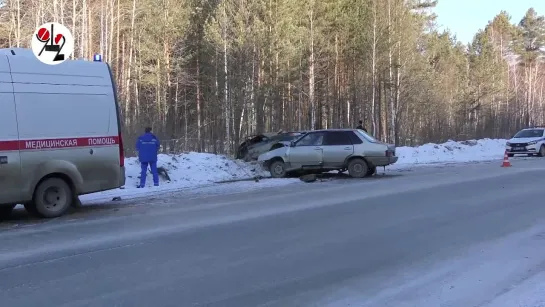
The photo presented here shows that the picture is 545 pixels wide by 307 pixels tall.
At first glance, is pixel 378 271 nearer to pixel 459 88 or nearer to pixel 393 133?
pixel 393 133

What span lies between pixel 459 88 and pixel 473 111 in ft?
11.4

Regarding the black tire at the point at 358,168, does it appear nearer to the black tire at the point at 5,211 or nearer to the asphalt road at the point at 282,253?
the asphalt road at the point at 282,253

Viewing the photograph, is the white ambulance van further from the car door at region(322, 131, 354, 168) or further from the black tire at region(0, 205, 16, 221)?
the car door at region(322, 131, 354, 168)

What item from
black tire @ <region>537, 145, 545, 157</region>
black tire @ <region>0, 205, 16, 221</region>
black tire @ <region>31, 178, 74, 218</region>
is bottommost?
black tire @ <region>537, 145, 545, 157</region>

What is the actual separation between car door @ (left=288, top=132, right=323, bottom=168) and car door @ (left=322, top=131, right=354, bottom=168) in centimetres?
21

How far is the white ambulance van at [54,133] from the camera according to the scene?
10820 mm

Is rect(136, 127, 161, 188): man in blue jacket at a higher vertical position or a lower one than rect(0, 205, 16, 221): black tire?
higher

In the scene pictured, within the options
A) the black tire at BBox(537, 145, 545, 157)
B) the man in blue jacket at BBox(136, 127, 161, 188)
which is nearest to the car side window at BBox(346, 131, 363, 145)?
the man in blue jacket at BBox(136, 127, 161, 188)

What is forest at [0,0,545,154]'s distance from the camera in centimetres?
3641

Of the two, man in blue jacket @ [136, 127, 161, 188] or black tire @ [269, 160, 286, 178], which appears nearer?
man in blue jacket @ [136, 127, 161, 188]

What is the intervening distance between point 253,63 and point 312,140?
1739 centimetres

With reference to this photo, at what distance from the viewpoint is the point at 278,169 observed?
20.3m

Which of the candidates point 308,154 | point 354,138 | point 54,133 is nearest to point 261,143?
point 308,154

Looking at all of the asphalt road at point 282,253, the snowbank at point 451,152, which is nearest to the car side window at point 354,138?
the asphalt road at point 282,253
